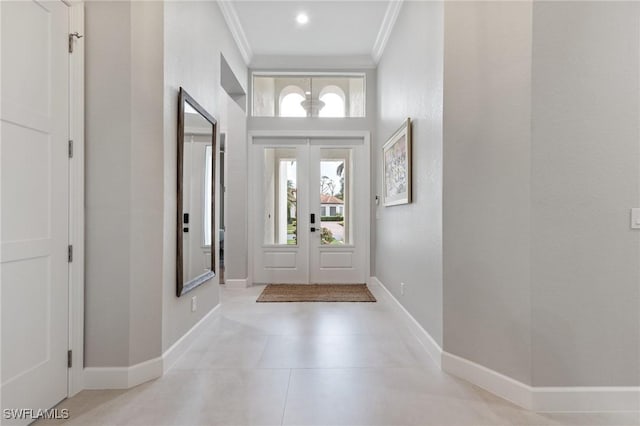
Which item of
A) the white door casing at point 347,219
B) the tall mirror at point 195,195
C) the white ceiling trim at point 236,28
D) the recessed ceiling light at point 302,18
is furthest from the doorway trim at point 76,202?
the white door casing at point 347,219

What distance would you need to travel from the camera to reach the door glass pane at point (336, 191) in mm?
5363

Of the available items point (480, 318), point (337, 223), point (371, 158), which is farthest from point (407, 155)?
point (337, 223)

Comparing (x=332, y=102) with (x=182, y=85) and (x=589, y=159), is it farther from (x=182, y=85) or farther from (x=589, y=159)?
(x=589, y=159)

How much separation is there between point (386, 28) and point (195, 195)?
3.06 metres

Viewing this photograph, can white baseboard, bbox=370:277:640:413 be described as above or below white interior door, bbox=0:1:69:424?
below

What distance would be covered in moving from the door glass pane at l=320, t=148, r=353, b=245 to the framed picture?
2.95 ft

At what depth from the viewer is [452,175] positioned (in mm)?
2402

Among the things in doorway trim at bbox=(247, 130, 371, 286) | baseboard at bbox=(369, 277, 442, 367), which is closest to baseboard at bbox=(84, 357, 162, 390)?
baseboard at bbox=(369, 277, 442, 367)

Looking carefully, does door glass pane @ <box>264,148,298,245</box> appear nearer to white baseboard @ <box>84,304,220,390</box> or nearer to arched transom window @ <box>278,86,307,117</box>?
arched transom window @ <box>278,86,307,117</box>

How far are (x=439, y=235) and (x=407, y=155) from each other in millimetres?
1033

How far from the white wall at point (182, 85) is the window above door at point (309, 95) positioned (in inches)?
66.4

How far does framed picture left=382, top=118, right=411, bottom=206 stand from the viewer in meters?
3.28

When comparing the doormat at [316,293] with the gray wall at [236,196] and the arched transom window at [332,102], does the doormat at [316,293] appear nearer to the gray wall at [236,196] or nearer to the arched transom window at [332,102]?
the gray wall at [236,196]

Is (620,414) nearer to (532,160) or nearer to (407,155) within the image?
(532,160)
